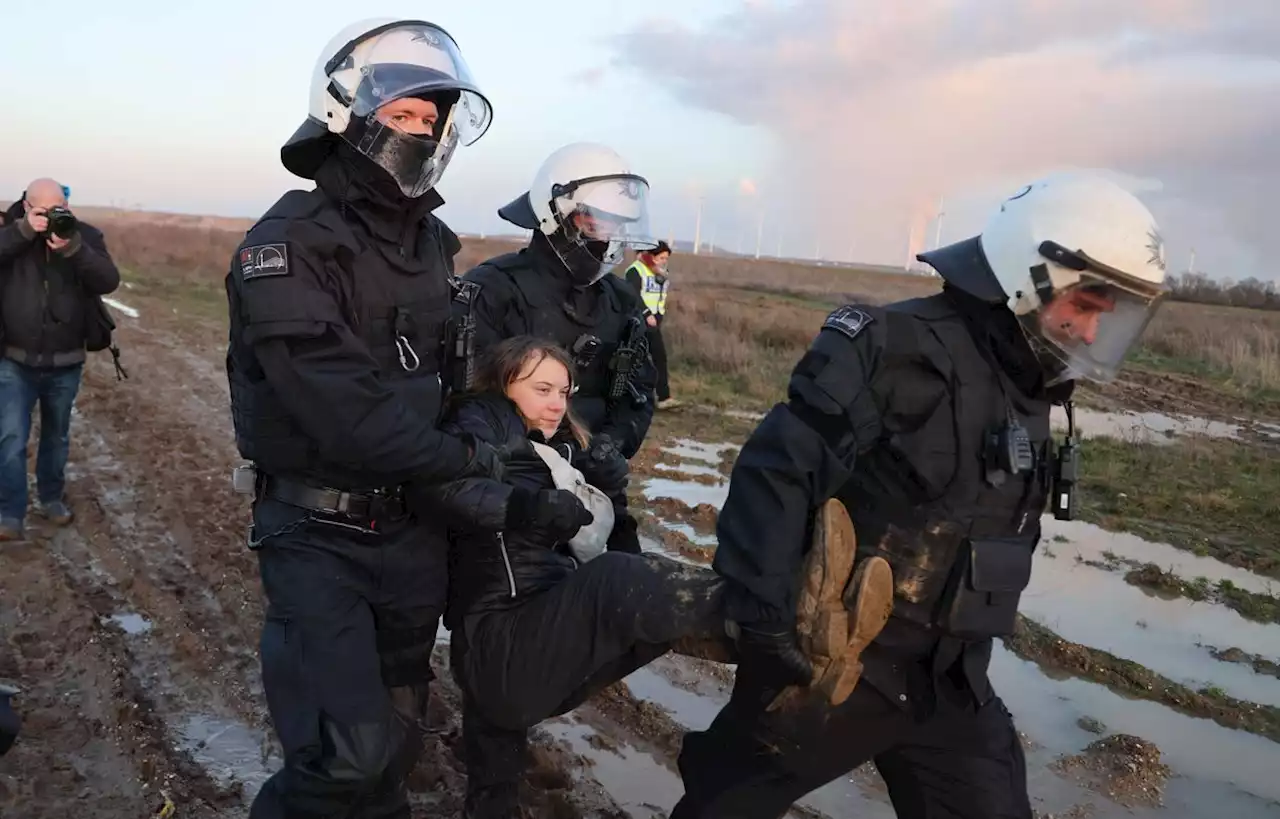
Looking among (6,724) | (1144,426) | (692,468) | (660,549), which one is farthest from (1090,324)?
(1144,426)

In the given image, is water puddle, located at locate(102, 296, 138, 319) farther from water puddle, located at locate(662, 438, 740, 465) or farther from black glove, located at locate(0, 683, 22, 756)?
black glove, located at locate(0, 683, 22, 756)

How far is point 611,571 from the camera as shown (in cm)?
289

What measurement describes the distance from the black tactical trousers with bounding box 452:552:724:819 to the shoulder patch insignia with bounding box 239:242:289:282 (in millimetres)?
1132

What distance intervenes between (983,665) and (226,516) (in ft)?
18.1

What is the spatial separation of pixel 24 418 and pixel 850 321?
5667mm

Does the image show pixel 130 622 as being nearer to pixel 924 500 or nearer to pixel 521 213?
pixel 521 213

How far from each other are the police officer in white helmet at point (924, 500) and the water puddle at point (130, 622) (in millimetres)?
3494

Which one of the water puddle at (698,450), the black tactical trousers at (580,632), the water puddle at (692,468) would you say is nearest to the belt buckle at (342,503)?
the black tactical trousers at (580,632)

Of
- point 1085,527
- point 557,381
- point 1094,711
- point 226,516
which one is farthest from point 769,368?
point 557,381

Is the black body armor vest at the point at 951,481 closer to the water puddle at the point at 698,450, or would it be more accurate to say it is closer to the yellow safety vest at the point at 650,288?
the water puddle at the point at 698,450

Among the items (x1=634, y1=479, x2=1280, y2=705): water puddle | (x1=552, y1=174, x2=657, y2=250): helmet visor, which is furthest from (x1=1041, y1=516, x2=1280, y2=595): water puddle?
(x1=552, y1=174, x2=657, y2=250): helmet visor

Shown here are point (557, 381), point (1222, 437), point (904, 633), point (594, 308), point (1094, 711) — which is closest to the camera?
point (904, 633)

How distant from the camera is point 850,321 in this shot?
271 cm

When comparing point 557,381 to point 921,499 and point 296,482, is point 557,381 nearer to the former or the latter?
point 296,482
